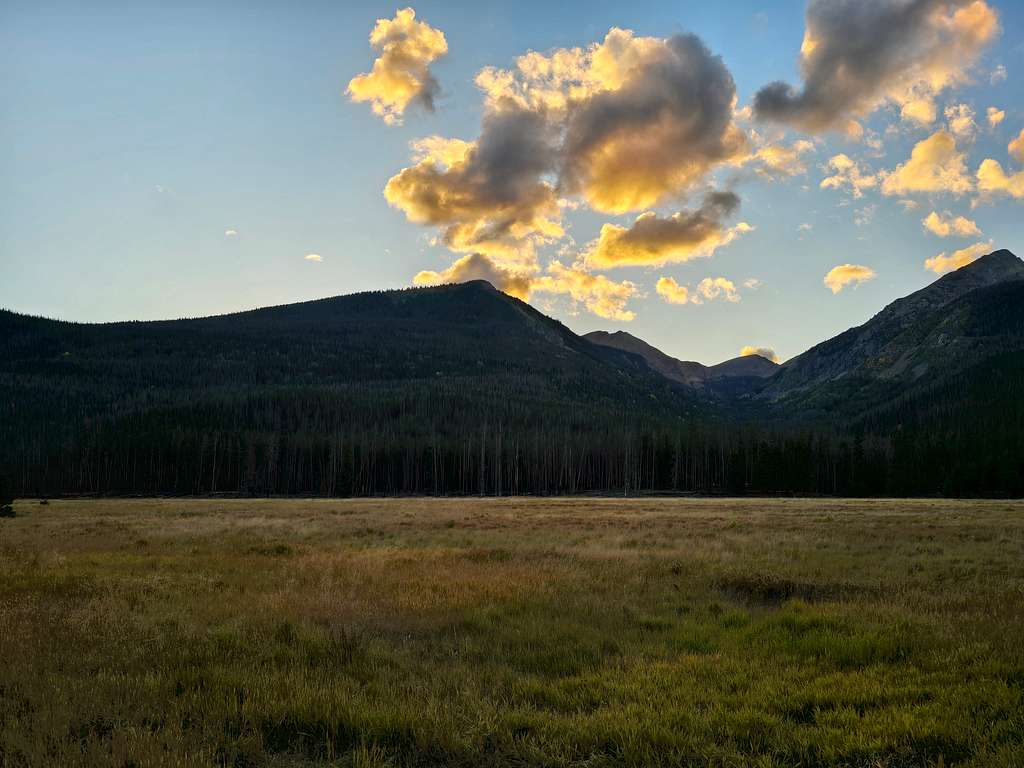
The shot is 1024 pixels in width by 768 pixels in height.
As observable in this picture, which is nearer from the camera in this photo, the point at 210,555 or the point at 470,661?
the point at 470,661

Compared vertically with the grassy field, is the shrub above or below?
below

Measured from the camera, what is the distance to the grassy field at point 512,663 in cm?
638

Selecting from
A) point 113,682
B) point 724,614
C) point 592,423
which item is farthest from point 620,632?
point 592,423

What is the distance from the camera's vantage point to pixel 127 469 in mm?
119938

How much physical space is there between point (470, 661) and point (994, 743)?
6433 mm

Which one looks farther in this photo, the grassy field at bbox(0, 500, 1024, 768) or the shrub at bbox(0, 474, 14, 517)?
the shrub at bbox(0, 474, 14, 517)

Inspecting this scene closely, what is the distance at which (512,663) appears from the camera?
931cm

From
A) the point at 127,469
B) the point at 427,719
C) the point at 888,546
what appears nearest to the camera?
the point at 427,719

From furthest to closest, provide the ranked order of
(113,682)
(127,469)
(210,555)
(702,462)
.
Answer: (702,462) → (127,469) → (210,555) → (113,682)

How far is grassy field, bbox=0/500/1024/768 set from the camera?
638cm

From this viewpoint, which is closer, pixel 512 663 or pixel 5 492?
pixel 512 663

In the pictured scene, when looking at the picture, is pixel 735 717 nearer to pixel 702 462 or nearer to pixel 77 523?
pixel 77 523

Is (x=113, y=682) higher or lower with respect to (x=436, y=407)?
lower

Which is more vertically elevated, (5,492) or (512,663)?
(512,663)
